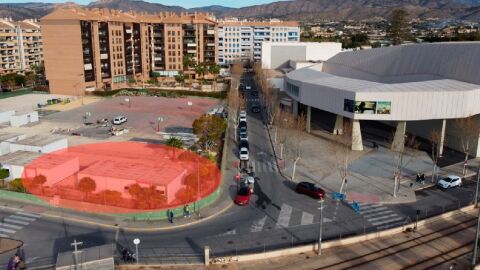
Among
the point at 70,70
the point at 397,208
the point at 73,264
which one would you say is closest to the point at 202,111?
the point at 70,70

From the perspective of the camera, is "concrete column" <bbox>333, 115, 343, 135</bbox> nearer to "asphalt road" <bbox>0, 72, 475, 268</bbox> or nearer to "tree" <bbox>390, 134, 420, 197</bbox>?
"tree" <bbox>390, 134, 420, 197</bbox>

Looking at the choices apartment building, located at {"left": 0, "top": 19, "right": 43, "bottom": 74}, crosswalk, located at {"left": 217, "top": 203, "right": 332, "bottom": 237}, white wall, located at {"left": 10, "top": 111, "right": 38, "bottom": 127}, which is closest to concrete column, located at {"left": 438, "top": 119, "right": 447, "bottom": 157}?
crosswalk, located at {"left": 217, "top": 203, "right": 332, "bottom": 237}

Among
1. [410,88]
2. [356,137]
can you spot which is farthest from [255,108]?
[410,88]

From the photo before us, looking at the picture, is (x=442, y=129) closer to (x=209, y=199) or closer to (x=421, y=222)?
(x=421, y=222)

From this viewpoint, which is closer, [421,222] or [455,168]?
[421,222]

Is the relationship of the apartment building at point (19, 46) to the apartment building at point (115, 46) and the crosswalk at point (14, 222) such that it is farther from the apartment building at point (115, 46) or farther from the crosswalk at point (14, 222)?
the crosswalk at point (14, 222)

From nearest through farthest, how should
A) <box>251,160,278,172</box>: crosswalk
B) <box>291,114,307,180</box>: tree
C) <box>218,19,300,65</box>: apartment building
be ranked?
1. <box>251,160,278,172</box>: crosswalk
2. <box>291,114,307,180</box>: tree
3. <box>218,19,300,65</box>: apartment building

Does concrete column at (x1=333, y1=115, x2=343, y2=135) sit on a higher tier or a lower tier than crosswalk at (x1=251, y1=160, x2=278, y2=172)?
higher

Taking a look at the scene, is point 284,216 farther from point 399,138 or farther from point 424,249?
point 399,138
